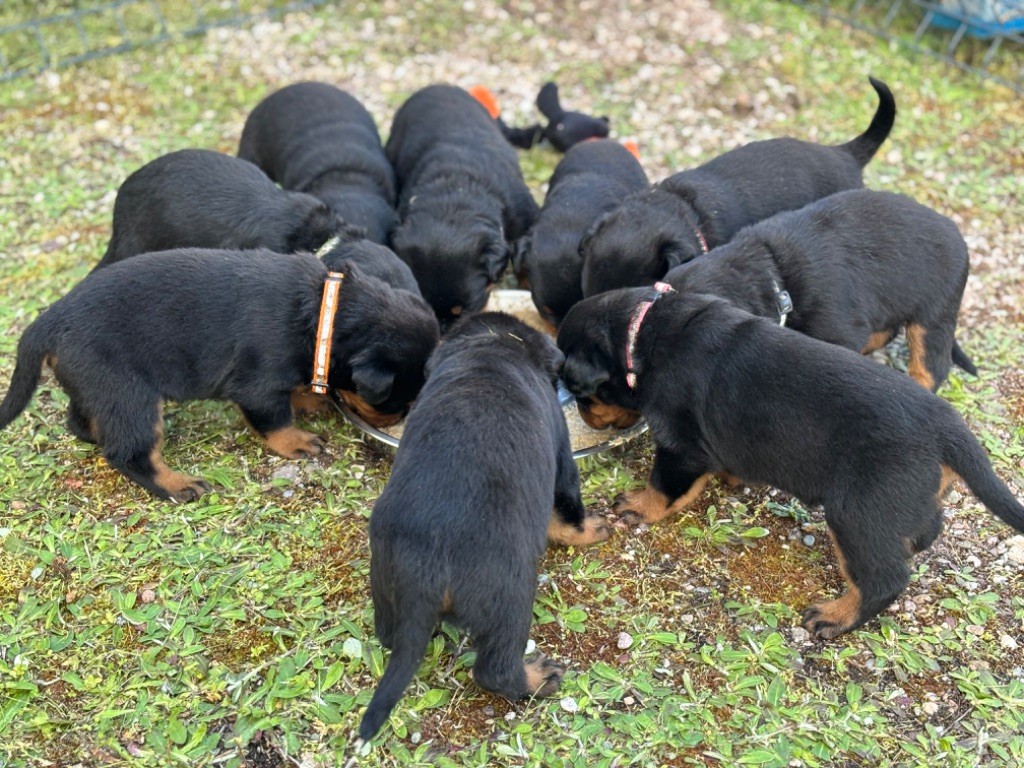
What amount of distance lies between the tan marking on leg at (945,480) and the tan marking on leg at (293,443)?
2.76 m

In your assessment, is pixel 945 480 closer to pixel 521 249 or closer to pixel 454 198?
pixel 521 249

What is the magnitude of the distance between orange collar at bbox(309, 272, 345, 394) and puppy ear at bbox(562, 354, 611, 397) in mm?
1059

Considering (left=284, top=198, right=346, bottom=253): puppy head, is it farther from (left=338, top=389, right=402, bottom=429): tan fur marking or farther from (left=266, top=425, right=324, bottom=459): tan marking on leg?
(left=266, top=425, right=324, bottom=459): tan marking on leg

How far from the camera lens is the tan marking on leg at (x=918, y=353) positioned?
4723 millimetres

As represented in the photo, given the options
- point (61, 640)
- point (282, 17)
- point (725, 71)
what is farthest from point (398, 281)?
point (282, 17)

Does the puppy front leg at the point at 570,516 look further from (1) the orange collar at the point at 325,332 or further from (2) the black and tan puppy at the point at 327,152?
(2) the black and tan puppy at the point at 327,152

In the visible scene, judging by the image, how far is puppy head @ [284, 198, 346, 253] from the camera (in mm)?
4871

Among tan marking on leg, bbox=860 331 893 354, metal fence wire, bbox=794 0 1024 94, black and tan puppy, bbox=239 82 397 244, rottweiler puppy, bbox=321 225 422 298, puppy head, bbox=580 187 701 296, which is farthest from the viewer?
metal fence wire, bbox=794 0 1024 94

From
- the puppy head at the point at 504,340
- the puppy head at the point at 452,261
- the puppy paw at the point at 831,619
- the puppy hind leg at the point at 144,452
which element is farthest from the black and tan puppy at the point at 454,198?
the puppy paw at the point at 831,619

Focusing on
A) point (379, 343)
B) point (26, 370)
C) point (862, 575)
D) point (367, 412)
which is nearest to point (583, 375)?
point (379, 343)

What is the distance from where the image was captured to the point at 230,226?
16.2 ft

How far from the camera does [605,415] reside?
4.46m

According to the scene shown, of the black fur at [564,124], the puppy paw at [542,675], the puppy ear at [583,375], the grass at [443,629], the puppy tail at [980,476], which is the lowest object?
the grass at [443,629]

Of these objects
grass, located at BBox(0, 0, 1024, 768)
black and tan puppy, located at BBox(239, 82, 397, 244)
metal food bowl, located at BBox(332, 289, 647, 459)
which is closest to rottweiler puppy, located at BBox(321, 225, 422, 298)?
black and tan puppy, located at BBox(239, 82, 397, 244)
